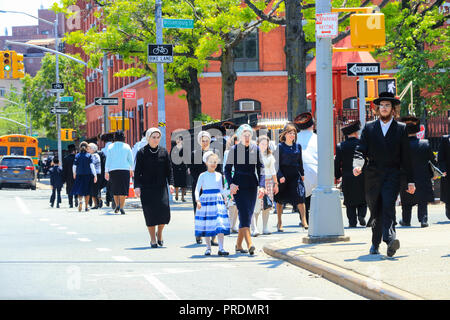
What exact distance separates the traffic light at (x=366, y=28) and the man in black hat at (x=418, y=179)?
77.1 inches

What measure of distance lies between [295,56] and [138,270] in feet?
47.4

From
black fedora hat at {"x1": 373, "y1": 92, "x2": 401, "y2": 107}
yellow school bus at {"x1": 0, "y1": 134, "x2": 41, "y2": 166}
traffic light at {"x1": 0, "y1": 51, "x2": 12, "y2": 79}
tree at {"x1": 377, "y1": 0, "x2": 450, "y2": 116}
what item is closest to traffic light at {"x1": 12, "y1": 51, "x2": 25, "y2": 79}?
traffic light at {"x1": 0, "y1": 51, "x2": 12, "y2": 79}

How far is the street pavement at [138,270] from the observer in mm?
9203

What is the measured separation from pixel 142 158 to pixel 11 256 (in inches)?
94.9

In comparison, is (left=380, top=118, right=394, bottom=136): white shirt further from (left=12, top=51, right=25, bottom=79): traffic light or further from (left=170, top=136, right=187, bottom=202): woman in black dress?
(left=12, top=51, right=25, bottom=79): traffic light

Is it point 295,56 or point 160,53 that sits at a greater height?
point 160,53

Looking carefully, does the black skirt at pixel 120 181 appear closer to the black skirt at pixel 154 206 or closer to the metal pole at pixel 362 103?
the metal pole at pixel 362 103

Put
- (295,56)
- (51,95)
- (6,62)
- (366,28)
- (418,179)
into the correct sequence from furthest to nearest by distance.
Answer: (51,95) → (6,62) → (295,56) → (418,179) → (366,28)

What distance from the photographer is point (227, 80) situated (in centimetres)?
3338

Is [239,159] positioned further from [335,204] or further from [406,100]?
[406,100]

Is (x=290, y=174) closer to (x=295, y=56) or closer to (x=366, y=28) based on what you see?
(x=366, y=28)

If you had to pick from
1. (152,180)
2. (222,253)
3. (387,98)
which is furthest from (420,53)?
(387,98)
